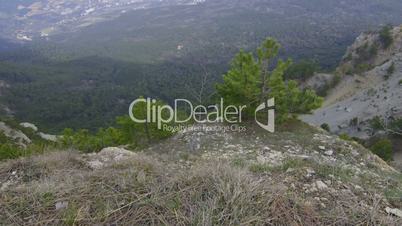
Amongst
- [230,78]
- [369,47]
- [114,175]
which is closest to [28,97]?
[369,47]

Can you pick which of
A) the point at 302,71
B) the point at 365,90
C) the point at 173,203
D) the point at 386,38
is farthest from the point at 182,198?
the point at 386,38

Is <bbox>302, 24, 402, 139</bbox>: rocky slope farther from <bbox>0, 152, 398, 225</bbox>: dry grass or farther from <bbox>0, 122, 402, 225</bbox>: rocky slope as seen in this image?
Result: <bbox>0, 152, 398, 225</bbox>: dry grass

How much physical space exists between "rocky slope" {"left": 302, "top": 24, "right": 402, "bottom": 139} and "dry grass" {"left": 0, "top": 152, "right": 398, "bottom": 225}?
70.3 ft

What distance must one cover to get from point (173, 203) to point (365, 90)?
37488mm

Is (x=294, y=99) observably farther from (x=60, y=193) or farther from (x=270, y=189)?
(x=60, y=193)

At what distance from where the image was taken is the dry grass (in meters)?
2.61

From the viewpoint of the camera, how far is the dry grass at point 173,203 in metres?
2.61

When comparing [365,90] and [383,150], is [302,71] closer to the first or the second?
[365,90]

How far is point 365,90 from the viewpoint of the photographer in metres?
35.4

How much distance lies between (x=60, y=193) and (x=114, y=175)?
52 cm

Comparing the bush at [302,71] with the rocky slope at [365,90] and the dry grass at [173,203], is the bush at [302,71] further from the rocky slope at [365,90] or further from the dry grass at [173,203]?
the dry grass at [173,203]

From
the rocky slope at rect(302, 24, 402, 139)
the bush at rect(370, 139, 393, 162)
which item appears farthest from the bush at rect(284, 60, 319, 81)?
the bush at rect(370, 139, 393, 162)

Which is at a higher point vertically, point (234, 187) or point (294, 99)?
point (234, 187)

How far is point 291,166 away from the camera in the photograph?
4.34 metres
